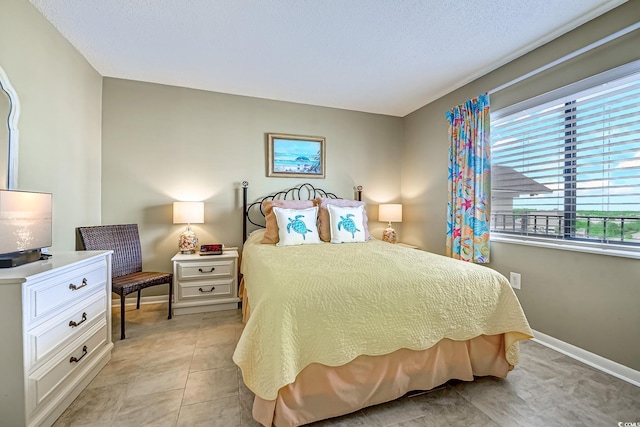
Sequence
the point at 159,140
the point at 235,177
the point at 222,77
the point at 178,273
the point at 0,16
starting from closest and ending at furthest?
1. the point at 0,16
2. the point at 178,273
3. the point at 222,77
4. the point at 159,140
5. the point at 235,177

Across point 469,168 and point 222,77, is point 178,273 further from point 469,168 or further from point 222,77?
point 469,168

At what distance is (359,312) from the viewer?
4.45 ft

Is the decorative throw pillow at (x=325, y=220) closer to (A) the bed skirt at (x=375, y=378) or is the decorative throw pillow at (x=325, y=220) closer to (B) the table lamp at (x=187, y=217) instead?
(B) the table lamp at (x=187, y=217)

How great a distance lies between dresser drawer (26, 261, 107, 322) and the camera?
48.8 inches

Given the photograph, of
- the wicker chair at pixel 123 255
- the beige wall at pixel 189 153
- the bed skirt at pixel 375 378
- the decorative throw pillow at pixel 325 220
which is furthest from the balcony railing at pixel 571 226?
the wicker chair at pixel 123 255

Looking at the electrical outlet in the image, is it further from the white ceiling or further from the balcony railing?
the white ceiling

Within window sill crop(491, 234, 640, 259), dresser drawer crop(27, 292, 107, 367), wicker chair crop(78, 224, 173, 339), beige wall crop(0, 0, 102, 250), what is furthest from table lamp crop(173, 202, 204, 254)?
window sill crop(491, 234, 640, 259)

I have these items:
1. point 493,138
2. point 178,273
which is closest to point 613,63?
point 493,138

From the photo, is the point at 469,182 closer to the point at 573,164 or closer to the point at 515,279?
the point at 573,164

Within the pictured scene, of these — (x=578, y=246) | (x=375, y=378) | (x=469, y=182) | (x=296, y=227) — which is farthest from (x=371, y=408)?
(x=469, y=182)

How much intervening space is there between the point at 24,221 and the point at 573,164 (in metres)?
3.70

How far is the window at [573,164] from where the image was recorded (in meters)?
1.81

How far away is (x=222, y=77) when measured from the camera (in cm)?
287

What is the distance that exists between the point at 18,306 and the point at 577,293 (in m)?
3.38
